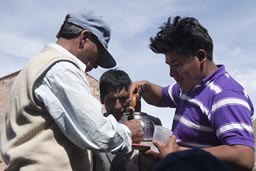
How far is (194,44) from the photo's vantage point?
246 cm

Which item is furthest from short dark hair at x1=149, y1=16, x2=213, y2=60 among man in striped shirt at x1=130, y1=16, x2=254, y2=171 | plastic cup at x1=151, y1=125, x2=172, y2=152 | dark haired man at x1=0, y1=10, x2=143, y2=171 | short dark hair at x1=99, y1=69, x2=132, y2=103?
short dark hair at x1=99, y1=69, x2=132, y2=103

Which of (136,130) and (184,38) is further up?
(184,38)

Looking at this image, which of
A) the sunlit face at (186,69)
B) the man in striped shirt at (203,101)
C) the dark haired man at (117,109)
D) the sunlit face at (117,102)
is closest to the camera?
the man in striped shirt at (203,101)

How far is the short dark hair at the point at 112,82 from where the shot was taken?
351cm

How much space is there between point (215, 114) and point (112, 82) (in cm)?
144

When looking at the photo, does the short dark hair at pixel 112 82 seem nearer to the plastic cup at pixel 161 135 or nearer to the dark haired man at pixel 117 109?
the dark haired man at pixel 117 109

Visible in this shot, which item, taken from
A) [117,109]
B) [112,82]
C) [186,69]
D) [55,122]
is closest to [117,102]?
[117,109]

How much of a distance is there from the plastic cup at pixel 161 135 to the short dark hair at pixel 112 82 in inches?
44.2

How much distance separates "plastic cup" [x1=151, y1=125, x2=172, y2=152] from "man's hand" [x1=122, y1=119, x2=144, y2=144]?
0.37 feet

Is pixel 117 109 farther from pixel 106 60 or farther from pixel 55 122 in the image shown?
pixel 55 122

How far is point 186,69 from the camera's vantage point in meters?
2.43

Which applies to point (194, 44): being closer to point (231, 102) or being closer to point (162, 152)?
point (231, 102)

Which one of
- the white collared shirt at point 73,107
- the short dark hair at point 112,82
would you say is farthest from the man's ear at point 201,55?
the short dark hair at point 112,82

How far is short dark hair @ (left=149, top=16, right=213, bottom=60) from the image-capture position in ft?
8.05
